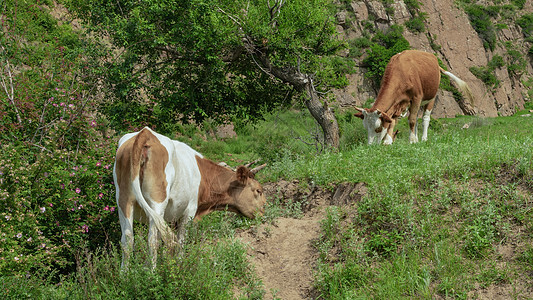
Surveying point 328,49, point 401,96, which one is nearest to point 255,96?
point 328,49

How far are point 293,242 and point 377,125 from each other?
492 cm

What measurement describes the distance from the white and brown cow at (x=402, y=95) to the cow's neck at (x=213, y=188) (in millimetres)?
4606

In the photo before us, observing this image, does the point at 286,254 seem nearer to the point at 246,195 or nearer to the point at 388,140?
the point at 246,195

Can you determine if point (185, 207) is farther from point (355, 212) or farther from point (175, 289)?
point (355, 212)

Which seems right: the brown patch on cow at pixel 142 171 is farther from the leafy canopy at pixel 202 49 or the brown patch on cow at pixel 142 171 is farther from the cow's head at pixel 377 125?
the cow's head at pixel 377 125

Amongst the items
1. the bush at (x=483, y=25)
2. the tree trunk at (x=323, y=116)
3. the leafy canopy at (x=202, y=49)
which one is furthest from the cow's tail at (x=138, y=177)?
the bush at (x=483, y=25)

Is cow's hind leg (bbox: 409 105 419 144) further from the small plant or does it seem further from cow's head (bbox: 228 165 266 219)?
the small plant

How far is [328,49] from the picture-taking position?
12.1 metres

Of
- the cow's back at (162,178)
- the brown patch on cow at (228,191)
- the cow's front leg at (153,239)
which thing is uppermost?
the cow's back at (162,178)

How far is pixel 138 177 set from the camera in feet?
17.3

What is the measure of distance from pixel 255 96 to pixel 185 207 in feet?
22.1

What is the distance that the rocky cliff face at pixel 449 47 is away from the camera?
34219 mm

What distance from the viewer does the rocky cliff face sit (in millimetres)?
34219

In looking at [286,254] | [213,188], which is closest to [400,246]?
[286,254]
